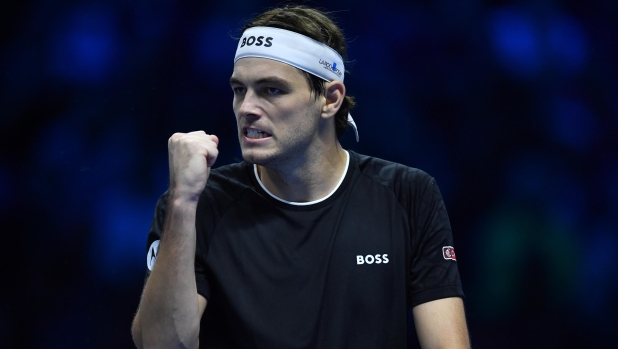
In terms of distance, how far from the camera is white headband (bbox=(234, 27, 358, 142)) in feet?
8.10

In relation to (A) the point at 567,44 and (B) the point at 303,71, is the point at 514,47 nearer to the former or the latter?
(A) the point at 567,44

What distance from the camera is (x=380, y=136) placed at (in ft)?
11.7

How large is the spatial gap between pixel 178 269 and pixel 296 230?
461mm

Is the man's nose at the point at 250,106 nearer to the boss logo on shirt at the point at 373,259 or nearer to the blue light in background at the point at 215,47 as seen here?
the boss logo on shirt at the point at 373,259

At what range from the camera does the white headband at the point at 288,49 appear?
8.10ft

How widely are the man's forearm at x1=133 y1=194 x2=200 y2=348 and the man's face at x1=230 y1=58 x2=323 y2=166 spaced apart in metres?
0.32

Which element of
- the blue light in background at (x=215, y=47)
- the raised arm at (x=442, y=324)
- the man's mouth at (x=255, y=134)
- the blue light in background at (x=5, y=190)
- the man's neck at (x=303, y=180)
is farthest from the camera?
the blue light in background at (x=215, y=47)

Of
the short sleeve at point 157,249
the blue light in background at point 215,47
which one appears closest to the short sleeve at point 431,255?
the short sleeve at point 157,249

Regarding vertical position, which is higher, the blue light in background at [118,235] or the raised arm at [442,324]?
the blue light in background at [118,235]

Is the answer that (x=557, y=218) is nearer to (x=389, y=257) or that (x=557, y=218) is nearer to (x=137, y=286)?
(x=389, y=257)

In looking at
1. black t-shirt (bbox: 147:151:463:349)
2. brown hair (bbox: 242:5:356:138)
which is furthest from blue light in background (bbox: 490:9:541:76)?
black t-shirt (bbox: 147:151:463:349)

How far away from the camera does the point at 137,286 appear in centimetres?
332

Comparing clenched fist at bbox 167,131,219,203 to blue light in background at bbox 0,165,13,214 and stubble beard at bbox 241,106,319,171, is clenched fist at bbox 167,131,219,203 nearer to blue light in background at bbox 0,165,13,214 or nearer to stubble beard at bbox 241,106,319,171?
stubble beard at bbox 241,106,319,171

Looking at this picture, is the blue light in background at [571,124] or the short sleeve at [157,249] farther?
the blue light in background at [571,124]
